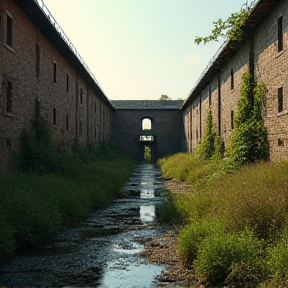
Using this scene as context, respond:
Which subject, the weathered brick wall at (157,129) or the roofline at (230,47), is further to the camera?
the weathered brick wall at (157,129)

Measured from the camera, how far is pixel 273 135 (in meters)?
13.7

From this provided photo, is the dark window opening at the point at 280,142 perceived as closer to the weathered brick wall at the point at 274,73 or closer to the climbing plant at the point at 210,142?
the weathered brick wall at the point at 274,73

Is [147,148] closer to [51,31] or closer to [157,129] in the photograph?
[157,129]

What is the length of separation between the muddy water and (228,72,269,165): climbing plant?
513cm

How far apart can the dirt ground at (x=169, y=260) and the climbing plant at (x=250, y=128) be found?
5792 mm

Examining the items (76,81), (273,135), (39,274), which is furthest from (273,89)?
(76,81)

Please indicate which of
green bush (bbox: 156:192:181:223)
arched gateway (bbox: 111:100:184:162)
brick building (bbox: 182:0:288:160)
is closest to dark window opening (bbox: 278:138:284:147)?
brick building (bbox: 182:0:288:160)

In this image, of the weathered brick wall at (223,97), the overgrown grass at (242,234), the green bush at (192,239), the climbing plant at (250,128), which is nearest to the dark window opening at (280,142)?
the climbing plant at (250,128)

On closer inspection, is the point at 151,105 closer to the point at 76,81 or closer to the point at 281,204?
the point at 76,81

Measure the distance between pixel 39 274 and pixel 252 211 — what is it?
12.5 feet

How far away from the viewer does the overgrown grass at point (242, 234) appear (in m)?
5.78

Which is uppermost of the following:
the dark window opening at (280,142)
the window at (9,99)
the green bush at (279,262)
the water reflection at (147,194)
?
the window at (9,99)

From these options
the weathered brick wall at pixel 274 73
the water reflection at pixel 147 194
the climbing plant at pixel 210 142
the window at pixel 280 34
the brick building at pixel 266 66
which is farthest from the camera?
the climbing plant at pixel 210 142

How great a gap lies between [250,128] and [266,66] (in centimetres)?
231
